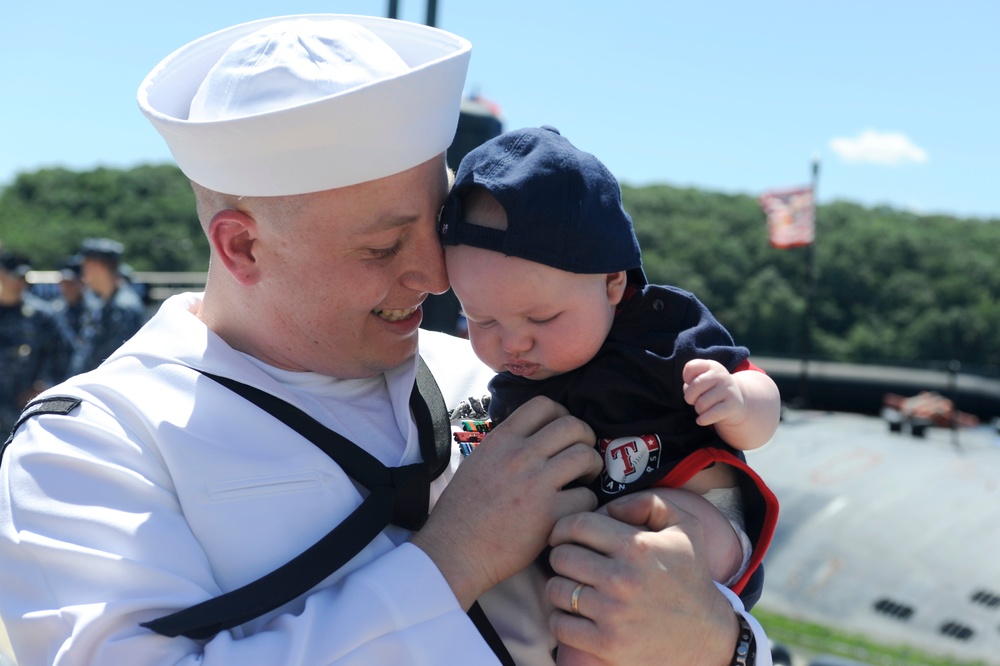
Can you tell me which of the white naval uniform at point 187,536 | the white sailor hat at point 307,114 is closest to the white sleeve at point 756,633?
the white naval uniform at point 187,536

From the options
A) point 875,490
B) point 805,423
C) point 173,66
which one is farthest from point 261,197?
point 805,423

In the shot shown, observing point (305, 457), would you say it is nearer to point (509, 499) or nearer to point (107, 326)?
point (509, 499)

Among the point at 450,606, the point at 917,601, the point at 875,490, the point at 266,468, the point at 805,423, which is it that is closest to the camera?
the point at 450,606

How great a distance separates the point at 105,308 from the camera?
25.3ft

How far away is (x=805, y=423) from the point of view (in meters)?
11.9

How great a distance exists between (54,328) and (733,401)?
309 inches

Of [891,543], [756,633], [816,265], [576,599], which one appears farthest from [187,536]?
[816,265]

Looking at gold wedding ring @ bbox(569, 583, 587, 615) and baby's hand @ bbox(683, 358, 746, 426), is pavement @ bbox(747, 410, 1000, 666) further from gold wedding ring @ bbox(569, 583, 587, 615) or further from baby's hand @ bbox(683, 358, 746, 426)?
gold wedding ring @ bbox(569, 583, 587, 615)

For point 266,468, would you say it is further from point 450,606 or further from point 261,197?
point 261,197

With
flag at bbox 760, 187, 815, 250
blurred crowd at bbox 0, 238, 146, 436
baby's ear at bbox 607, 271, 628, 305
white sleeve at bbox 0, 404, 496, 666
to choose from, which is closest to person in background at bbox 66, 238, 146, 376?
blurred crowd at bbox 0, 238, 146, 436

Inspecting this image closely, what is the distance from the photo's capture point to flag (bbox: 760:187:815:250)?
22.3 meters

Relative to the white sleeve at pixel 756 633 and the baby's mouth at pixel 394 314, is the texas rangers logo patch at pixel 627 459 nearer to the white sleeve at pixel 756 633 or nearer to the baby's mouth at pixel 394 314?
the white sleeve at pixel 756 633

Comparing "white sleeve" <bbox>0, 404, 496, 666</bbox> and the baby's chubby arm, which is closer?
"white sleeve" <bbox>0, 404, 496, 666</bbox>

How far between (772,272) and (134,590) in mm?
43409
